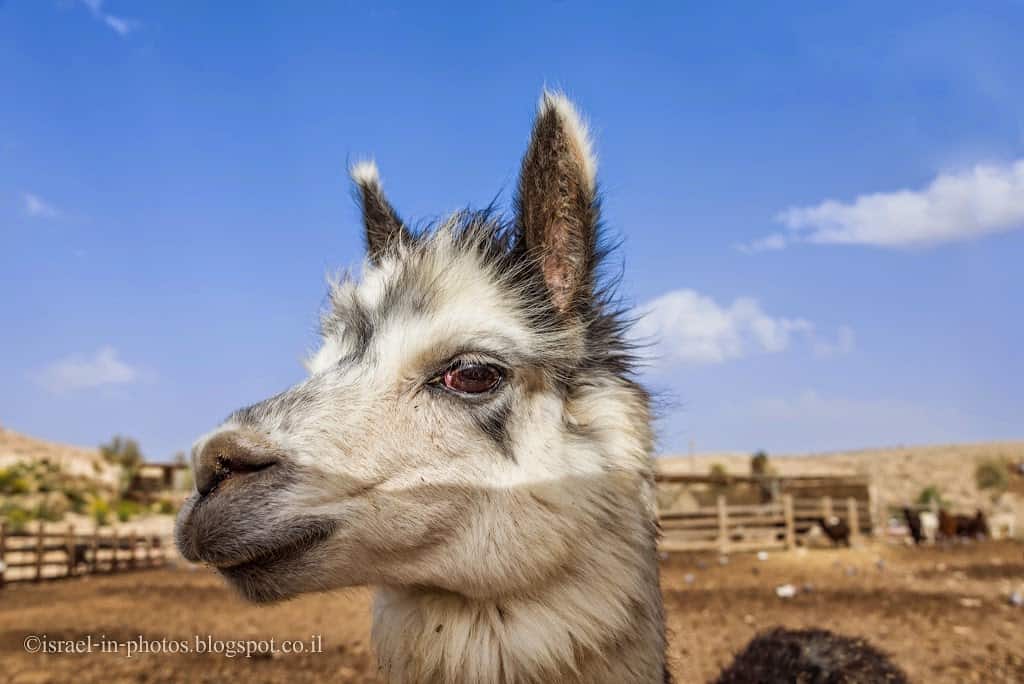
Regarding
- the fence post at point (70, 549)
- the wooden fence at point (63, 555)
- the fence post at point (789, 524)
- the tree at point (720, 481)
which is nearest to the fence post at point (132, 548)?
the wooden fence at point (63, 555)

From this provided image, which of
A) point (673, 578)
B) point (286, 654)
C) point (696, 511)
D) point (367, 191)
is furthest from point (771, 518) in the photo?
point (367, 191)

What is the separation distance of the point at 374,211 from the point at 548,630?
2.18 meters

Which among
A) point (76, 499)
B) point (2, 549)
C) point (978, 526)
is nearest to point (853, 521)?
point (978, 526)

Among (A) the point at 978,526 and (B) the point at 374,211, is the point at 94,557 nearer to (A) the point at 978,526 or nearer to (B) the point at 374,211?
(B) the point at 374,211

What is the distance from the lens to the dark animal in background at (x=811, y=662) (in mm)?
3844

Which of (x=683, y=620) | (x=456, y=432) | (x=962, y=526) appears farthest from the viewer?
(x=962, y=526)

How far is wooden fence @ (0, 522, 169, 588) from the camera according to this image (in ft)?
63.0

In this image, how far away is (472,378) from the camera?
9.12ft

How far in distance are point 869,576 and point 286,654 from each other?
1233cm

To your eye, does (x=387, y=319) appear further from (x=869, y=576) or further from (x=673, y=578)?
(x=869, y=576)

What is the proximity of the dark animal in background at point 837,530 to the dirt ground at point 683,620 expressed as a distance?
4.12 m

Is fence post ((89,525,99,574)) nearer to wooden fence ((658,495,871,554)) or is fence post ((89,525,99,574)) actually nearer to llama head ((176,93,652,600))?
wooden fence ((658,495,871,554))

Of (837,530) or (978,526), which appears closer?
(837,530)

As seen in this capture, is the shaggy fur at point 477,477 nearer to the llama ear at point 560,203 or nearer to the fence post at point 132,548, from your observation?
the llama ear at point 560,203
